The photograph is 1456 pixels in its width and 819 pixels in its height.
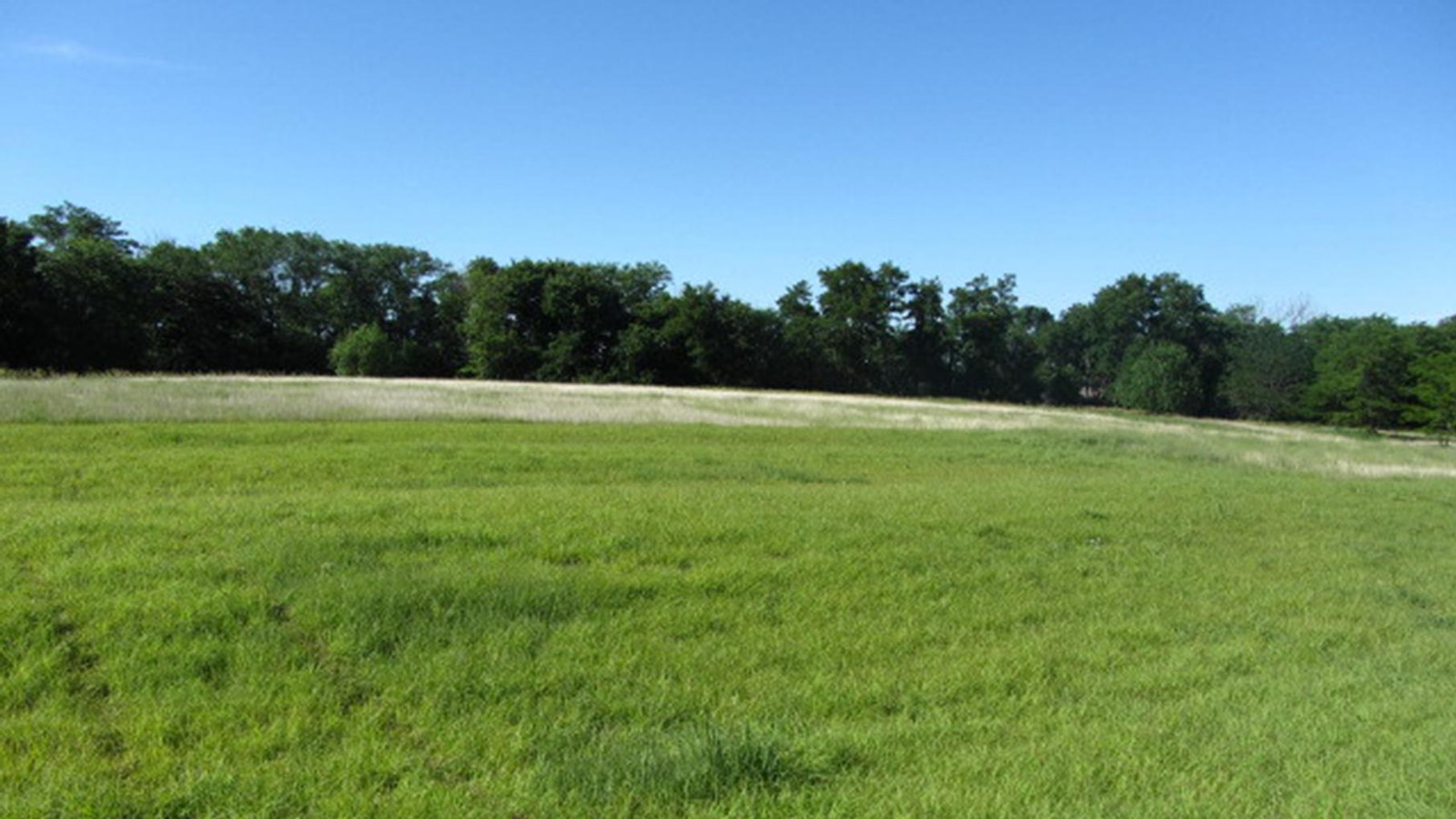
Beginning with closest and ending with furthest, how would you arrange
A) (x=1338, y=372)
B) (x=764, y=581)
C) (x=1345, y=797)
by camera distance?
→ (x=1345, y=797) → (x=764, y=581) → (x=1338, y=372)

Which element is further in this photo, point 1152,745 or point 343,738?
point 1152,745

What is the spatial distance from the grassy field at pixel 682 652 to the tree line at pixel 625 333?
218 ft

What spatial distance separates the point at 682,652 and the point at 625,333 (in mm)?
78211

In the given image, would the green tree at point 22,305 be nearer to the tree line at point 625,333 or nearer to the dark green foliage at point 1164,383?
the tree line at point 625,333

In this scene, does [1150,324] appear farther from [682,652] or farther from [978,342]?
[682,652]

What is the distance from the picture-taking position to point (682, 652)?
5984 millimetres

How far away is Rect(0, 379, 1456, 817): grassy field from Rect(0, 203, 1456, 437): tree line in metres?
66.6

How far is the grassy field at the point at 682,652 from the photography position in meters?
4.14

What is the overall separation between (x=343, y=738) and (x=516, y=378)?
77.7 m

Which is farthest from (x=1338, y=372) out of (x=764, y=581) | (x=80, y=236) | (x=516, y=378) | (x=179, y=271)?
(x=80, y=236)

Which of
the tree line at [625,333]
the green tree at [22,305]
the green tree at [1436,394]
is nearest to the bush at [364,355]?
the tree line at [625,333]

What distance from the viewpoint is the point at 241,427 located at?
60.6ft

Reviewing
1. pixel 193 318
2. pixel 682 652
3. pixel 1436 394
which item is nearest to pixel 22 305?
pixel 193 318

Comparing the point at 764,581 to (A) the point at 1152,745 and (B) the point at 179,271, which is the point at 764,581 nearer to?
(A) the point at 1152,745
